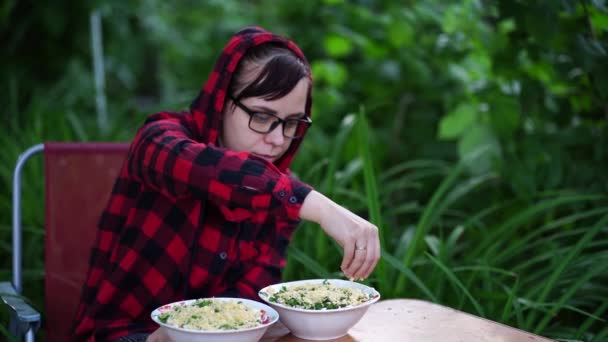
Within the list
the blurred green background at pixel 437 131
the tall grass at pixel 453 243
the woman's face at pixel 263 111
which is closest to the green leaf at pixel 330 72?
the blurred green background at pixel 437 131

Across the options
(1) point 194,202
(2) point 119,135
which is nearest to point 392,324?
(1) point 194,202

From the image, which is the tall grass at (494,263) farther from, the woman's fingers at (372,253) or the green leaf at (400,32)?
the green leaf at (400,32)

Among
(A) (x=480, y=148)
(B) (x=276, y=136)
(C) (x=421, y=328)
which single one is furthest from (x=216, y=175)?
(A) (x=480, y=148)

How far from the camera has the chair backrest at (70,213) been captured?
6.57 feet

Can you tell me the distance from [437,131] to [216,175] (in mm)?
2370

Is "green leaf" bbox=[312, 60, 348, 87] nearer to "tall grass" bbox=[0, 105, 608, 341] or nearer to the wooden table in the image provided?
"tall grass" bbox=[0, 105, 608, 341]

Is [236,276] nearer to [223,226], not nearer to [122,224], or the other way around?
[223,226]

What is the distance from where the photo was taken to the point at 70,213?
2.09 metres

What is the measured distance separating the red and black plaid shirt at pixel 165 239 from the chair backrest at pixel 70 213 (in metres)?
0.35

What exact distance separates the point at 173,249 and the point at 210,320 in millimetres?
507

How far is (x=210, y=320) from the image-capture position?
115cm

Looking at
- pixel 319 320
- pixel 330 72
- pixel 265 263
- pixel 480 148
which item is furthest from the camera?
pixel 330 72

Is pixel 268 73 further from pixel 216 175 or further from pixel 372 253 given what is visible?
pixel 372 253

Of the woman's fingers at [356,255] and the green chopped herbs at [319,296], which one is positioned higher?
the woman's fingers at [356,255]
